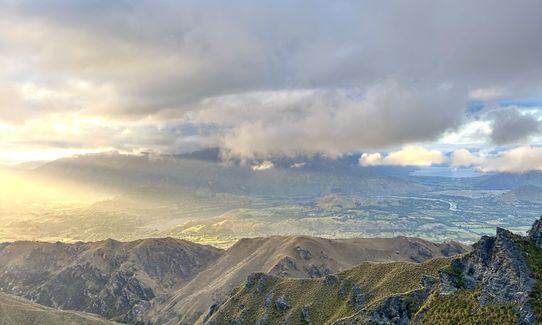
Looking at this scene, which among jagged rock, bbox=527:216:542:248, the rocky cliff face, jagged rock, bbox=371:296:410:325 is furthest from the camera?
jagged rock, bbox=371:296:410:325

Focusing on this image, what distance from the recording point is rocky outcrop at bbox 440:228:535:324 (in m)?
140

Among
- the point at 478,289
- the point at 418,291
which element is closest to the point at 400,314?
the point at 418,291

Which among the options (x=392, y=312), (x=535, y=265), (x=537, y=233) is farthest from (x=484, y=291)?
(x=392, y=312)

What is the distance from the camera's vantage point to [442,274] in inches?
6885

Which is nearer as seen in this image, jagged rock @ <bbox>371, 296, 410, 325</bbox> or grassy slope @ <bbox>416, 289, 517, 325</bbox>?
grassy slope @ <bbox>416, 289, 517, 325</bbox>

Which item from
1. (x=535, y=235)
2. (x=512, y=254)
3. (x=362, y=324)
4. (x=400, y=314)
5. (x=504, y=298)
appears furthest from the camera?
(x=362, y=324)

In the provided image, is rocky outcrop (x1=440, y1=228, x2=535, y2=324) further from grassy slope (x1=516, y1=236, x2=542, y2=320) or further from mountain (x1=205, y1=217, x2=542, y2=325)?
grassy slope (x1=516, y1=236, x2=542, y2=320)

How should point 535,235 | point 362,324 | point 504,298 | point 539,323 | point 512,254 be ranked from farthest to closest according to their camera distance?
point 362,324 → point 535,235 → point 512,254 → point 504,298 → point 539,323

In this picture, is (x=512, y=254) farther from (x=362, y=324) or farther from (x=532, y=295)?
(x=362, y=324)

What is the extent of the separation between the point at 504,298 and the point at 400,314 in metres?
46.4

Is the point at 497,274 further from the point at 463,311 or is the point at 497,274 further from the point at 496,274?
the point at 463,311

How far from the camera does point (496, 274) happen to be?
155 metres

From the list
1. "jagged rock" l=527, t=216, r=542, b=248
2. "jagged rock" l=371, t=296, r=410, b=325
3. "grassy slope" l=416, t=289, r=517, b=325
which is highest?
"jagged rock" l=527, t=216, r=542, b=248

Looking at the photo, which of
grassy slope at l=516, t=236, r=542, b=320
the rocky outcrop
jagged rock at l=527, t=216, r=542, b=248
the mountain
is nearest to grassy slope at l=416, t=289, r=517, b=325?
the mountain
